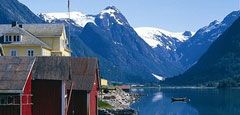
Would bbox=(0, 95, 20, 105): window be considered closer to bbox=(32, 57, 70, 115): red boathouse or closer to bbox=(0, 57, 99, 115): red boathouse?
bbox=(0, 57, 99, 115): red boathouse

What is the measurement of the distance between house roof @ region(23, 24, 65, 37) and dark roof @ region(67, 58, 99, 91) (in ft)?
139

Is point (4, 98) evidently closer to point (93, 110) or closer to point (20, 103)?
point (20, 103)

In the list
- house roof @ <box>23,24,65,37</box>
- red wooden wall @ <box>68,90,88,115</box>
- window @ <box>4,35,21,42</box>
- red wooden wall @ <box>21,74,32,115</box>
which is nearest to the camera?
red wooden wall @ <box>21,74,32,115</box>

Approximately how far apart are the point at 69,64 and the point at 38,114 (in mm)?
4594

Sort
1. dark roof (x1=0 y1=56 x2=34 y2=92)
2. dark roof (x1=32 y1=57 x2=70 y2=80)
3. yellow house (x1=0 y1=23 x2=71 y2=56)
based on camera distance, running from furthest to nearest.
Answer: yellow house (x1=0 y1=23 x2=71 y2=56) < dark roof (x1=32 y1=57 x2=70 y2=80) < dark roof (x1=0 y1=56 x2=34 y2=92)

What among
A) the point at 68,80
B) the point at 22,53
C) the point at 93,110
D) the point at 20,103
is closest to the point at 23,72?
the point at 20,103

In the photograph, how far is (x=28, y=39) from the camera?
9144 cm

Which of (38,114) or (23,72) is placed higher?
(23,72)

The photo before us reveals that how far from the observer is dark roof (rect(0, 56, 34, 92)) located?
42.8m

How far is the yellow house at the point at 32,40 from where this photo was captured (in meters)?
90.2

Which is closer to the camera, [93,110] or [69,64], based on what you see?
[69,64]

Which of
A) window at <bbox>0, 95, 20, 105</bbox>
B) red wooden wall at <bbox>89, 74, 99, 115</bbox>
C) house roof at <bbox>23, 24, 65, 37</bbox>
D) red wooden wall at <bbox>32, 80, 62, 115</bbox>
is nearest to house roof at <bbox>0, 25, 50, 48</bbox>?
house roof at <bbox>23, 24, 65, 37</bbox>

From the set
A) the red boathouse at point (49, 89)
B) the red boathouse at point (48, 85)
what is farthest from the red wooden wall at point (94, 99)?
the red boathouse at point (49, 89)

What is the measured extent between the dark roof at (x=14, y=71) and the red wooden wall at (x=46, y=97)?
7.82 feet
